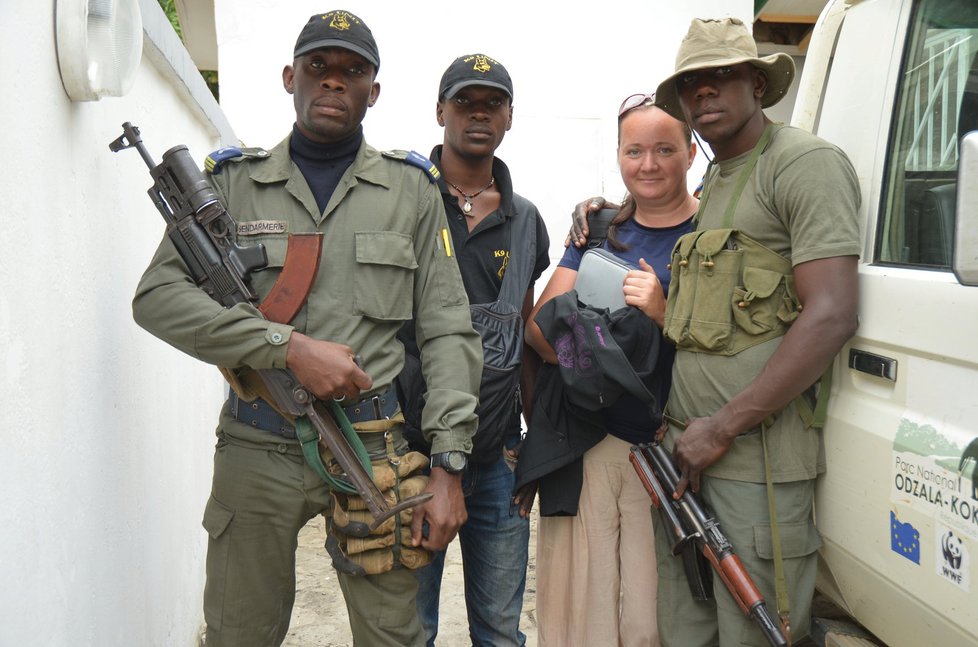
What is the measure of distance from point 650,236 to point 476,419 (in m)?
0.87

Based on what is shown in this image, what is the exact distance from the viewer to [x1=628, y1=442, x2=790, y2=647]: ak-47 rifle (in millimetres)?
1952

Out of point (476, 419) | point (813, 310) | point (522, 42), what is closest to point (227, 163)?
point (476, 419)

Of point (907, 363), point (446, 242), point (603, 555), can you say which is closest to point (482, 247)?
point (446, 242)

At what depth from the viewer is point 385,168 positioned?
2.22 metres

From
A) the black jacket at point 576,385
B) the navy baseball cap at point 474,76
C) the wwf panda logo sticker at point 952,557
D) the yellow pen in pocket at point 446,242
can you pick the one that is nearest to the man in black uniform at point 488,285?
the navy baseball cap at point 474,76

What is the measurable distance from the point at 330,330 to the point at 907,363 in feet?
4.31

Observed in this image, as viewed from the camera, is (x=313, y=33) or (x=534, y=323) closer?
(x=313, y=33)

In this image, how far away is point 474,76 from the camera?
2.55 meters

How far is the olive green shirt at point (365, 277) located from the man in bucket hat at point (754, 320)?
1.99 feet

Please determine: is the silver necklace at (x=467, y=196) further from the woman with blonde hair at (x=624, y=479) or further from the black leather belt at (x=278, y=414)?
the black leather belt at (x=278, y=414)

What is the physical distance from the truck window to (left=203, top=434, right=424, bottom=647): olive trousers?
146cm

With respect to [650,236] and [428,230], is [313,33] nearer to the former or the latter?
[428,230]

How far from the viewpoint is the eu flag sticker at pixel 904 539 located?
168cm

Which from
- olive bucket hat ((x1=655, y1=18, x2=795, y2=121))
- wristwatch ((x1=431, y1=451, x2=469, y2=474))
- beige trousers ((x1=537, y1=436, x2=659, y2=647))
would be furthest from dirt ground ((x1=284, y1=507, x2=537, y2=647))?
olive bucket hat ((x1=655, y1=18, x2=795, y2=121))
